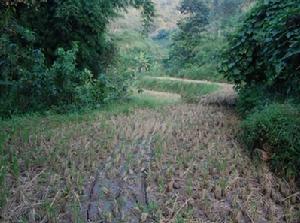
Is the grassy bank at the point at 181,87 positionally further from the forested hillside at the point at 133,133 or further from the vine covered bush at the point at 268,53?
the vine covered bush at the point at 268,53

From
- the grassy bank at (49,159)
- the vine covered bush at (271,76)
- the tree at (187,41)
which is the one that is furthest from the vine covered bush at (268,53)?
the tree at (187,41)

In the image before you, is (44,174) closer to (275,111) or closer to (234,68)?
(275,111)

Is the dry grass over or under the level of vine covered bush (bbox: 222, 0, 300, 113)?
under

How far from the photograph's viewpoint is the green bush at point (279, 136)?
527 centimetres

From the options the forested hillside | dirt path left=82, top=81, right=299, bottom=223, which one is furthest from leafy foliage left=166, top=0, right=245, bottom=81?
dirt path left=82, top=81, right=299, bottom=223

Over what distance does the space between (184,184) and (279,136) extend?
61.2 inches

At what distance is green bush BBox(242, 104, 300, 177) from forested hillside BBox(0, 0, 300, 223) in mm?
17

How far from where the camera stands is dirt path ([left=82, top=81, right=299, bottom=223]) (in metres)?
4.25

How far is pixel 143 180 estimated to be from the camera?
201 inches

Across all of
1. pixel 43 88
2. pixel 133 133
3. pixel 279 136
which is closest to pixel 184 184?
pixel 279 136

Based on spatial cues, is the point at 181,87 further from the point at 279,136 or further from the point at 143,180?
the point at 143,180

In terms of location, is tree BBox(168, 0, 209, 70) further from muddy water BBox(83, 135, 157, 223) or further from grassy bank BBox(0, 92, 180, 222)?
muddy water BBox(83, 135, 157, 223)

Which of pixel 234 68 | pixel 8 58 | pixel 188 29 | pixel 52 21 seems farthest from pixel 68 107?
pixel 188 29

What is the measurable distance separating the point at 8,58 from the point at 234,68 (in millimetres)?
5466
